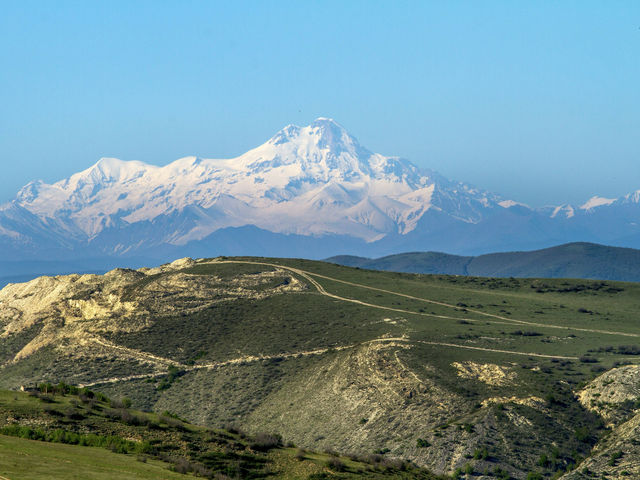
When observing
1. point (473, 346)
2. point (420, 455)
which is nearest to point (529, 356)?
point (473, 346)

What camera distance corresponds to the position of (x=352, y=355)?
120812mm

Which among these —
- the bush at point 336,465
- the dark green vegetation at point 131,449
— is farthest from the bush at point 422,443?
the bush at point 336,465

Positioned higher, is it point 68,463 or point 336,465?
point 68,463

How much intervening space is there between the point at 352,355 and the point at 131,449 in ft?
237

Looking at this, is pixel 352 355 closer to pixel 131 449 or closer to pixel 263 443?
pixel 263 443

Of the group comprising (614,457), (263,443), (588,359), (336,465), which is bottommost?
(614,457)

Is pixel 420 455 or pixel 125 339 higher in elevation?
pixel 125 339

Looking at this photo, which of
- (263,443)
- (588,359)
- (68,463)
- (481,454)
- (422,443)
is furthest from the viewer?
(588,359)

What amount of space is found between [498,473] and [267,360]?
5797 cm

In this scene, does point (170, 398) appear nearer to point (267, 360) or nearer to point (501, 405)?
point (267, 360)

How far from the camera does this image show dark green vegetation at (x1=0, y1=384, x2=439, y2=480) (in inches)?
1724

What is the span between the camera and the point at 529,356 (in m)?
A: 117

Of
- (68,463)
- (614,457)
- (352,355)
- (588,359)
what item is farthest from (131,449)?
(588,359)

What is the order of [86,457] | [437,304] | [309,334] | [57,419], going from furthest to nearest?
[437,304]
[309,334]
[57,419]
[86,457]
